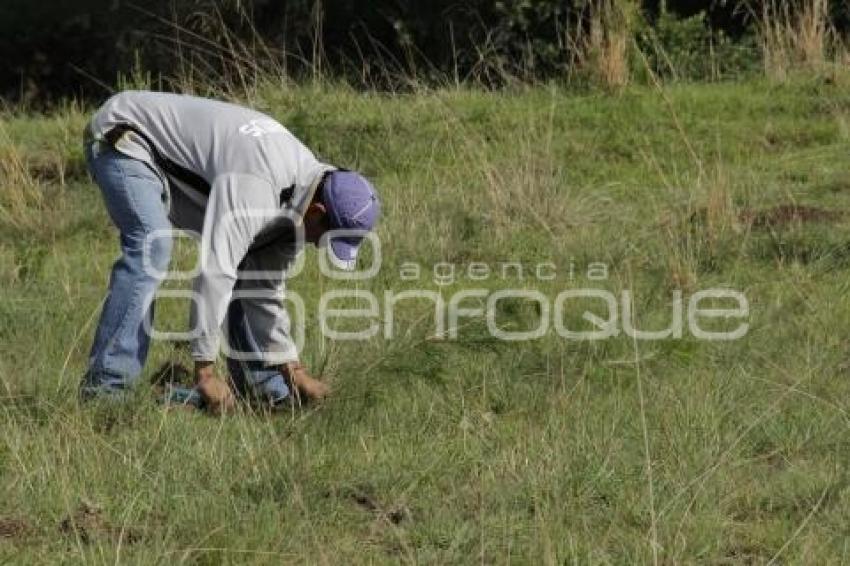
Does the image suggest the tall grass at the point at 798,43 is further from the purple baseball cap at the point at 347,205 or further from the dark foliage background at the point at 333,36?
the purple baseball cap at the point at 347,205

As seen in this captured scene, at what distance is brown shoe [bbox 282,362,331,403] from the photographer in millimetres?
6266

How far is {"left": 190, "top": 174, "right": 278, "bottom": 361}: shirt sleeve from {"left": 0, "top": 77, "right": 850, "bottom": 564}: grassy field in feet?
1.27

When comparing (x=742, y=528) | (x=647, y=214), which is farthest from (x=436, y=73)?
(x=742, y=528)

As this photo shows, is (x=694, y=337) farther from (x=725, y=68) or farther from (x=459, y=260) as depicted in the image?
(x=725, y=68)

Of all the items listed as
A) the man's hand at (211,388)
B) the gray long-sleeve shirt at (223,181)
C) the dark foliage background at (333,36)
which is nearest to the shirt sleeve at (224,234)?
the gray long-sleeve shirt at (223,181)

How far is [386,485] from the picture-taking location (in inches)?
211

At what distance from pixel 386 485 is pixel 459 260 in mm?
3636

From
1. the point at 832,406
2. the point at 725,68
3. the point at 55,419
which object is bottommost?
the point at 725,68

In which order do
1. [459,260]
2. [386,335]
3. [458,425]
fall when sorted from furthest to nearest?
[459,260] → [386,335] → [458,425]

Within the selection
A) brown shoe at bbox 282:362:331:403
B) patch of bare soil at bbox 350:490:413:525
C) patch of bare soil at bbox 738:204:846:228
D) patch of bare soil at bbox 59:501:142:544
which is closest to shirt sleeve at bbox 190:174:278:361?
brown shoe at bbox 282:362:331:403

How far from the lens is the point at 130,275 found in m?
6.06

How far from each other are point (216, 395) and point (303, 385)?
0.52m

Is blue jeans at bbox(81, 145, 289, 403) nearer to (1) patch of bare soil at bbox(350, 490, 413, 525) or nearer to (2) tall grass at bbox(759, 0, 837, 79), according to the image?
(1) patch of bare soil at bbox(350, 490, 413, 525)

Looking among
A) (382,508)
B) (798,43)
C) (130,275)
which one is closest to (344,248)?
(130,275)
